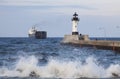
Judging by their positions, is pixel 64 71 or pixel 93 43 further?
pixel 93 43

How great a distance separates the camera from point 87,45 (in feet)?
223

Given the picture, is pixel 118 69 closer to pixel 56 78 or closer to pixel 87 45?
pixel 56 78

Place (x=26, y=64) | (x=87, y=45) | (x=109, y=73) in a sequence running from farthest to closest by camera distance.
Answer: (x=87, y=45)
(x=26, y=64)
(x=109, y=73)

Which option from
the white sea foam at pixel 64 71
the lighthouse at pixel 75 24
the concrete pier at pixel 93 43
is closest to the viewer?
the white sea foam at pixel 64 71

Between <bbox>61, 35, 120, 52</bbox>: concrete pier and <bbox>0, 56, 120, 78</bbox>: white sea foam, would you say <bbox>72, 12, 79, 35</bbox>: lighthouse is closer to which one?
<bbox>61, 35, 120, 52</bbox>: concrete pier

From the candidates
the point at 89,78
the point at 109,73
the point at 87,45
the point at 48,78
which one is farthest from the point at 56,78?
the point at 87,45

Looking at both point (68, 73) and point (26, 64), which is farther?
point (26, 64)

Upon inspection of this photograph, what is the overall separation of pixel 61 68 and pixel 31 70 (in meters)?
1.67

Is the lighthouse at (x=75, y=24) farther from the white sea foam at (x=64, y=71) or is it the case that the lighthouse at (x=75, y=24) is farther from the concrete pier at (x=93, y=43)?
the white sea foam at (x=64, y=71)

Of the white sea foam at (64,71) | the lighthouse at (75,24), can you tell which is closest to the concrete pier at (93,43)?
the lighthouse at (75,24)

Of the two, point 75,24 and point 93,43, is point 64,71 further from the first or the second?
point 75,24

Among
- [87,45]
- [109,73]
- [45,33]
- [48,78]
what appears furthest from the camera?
[45,33]

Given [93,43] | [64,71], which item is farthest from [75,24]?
[64,71]

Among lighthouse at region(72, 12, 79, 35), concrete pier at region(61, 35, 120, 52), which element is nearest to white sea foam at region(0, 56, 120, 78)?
concrete pier at region(61, 35, 120, 52)
